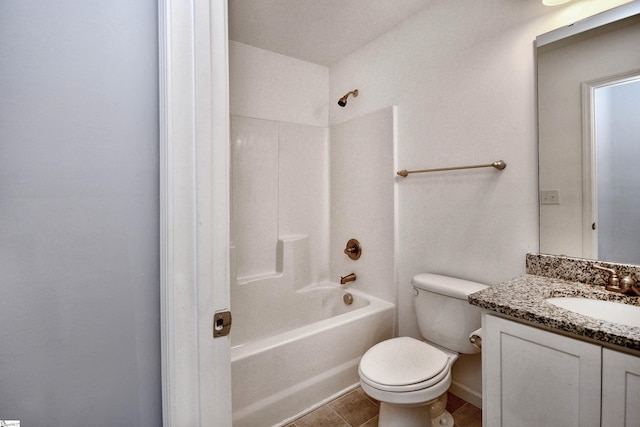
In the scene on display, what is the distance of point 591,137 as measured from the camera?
132cm

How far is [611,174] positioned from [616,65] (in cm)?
45

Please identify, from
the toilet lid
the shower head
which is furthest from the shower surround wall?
the toilet lid

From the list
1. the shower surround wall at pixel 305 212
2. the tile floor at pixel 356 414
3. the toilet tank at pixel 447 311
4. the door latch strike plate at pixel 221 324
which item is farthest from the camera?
the shower surround wall at pixel 305 212

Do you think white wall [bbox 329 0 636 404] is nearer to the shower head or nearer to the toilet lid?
the shower head

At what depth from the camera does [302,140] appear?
2633 millimetres

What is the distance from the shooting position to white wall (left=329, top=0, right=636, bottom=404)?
1500mm

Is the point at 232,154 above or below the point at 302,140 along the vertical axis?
below

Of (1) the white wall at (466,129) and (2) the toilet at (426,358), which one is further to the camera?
(1) the white wall at (466,129)

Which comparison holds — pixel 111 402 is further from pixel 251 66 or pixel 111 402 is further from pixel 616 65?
pixel 251 66

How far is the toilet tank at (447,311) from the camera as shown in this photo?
156cm

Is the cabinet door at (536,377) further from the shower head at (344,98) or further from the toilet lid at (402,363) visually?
the shower head at (344,98)

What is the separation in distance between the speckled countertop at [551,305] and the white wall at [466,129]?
17cm

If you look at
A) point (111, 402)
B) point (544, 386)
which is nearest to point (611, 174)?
point (544, 386)

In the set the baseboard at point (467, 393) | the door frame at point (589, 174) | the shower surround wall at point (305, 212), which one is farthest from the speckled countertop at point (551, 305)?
the shower surround wall at point (305, 212)
